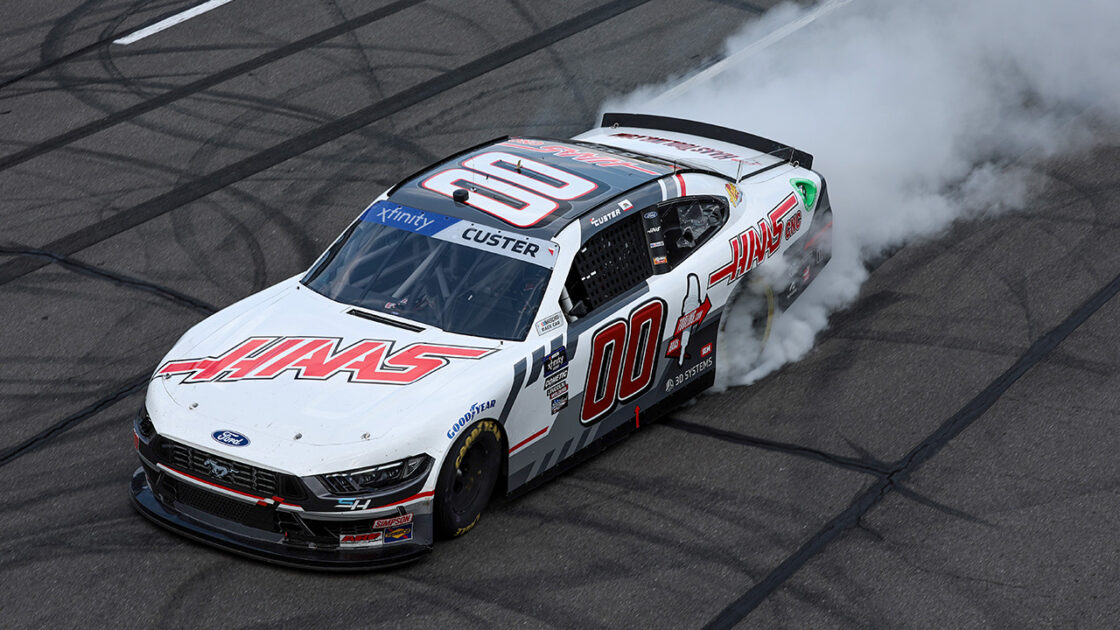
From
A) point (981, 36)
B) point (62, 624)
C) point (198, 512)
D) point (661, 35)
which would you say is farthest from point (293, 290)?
point (981, 36)

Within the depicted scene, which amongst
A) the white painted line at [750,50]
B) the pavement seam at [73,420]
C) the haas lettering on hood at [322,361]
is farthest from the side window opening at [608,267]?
the white painted line at [750,50]

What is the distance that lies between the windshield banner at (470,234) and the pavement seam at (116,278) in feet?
6.46

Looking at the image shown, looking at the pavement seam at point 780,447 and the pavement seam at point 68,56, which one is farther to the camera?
the pavement seam at point 68,56

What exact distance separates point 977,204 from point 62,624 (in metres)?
6.77

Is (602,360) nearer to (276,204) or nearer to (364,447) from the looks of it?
(364,447)

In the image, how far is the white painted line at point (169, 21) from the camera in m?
12.0

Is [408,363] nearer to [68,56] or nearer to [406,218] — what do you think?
[406,218]

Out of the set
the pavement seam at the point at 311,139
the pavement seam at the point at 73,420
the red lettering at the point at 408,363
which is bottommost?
the pavement seam at the point at 73,420

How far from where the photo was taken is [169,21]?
40.4 ft

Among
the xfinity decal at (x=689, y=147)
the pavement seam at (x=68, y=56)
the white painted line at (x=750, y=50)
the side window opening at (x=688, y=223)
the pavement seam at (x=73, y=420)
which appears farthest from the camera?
the pavement seam at (x=68, y=56)

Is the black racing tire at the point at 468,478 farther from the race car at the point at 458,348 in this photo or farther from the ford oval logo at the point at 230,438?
the ford oval logo at the point at 230,438

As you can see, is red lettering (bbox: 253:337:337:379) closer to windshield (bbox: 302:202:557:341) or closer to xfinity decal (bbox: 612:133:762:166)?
windshield (bbox: 302:202:557:341)

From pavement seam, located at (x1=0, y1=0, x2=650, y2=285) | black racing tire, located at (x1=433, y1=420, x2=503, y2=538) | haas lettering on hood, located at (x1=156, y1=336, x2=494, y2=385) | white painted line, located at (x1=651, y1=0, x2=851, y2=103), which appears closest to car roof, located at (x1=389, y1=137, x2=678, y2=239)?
haas lettering on hood, located at (x1=156, y1=336, x2=494, y2=385)

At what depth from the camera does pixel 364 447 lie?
5508 millimetres
